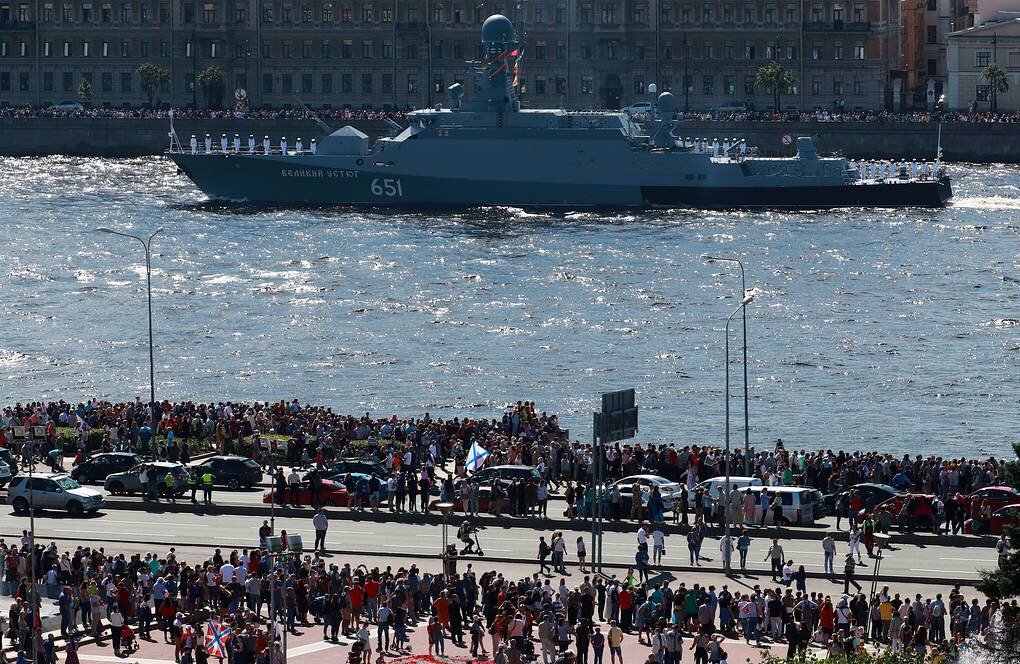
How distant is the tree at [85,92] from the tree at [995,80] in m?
68.3

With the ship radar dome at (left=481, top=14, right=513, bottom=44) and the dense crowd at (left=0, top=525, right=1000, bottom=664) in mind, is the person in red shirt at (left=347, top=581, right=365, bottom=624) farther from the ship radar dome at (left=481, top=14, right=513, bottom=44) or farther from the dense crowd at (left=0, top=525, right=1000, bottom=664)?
the ship radar dome at (left=481, top=14, right=513, bottom=44)

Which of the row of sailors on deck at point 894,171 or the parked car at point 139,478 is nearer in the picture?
the parked car at point 139,478

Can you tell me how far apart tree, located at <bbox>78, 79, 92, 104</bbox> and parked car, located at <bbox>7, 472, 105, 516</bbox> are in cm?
11832

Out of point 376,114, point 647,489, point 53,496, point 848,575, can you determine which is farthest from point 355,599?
point 376,114

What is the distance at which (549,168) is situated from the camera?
12962 centimetres

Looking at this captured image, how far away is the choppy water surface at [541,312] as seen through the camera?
2958 inches

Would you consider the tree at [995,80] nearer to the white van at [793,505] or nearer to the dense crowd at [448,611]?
the white van at [793,505]

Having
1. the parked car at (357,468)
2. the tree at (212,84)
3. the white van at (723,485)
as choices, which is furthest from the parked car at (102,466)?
the tree at (212,84)

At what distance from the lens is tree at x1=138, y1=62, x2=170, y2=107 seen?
16575 cm

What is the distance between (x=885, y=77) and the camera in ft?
552

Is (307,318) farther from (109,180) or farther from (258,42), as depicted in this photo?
(258,42)

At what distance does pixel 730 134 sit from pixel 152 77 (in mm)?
45395

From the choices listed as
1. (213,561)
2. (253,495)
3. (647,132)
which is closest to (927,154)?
(647,132)

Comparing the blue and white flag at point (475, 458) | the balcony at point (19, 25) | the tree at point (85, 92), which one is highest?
the balcony at point (19, 25)
